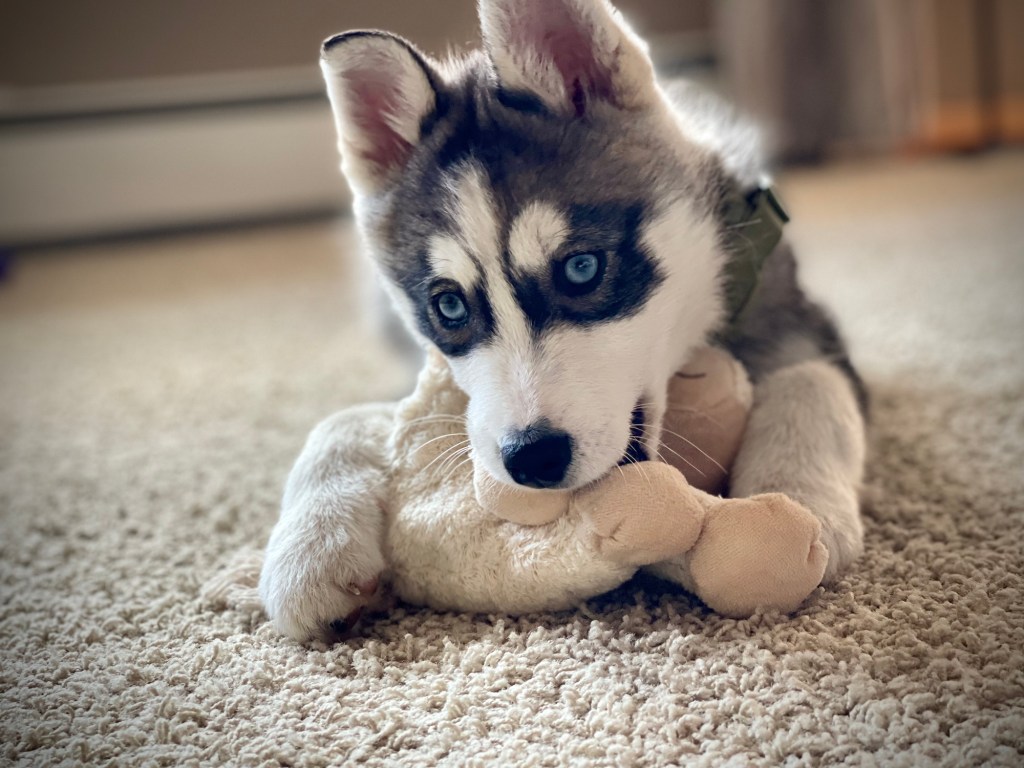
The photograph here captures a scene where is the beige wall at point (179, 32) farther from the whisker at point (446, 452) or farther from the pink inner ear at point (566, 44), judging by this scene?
the whisker at point (446, 452)

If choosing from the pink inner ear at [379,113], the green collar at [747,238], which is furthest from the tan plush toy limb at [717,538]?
the pink inner ear at [379,113]

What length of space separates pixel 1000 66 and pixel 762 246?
216 inches

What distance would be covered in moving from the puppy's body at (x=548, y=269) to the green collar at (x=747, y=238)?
0.02 meters

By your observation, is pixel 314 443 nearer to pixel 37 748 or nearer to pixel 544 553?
pixel 544 553

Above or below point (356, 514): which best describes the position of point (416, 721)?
below

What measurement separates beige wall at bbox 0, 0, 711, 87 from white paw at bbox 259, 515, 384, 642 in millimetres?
4903

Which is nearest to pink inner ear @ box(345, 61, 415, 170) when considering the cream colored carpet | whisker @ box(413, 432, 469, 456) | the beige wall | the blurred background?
whisker @ box(413, 432, 469, 456)

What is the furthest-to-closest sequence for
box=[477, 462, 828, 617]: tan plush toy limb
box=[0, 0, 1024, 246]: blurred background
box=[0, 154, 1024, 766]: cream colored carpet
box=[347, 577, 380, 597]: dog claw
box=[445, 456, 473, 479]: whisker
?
box=[0, 0, 1024, 246]: blurred background
box=[445, 456, 473, 479]: whisker
box=[347, 577, 380, 597]: dog claw
box=[477, 462, 828, 617]: tan plush toy limb
box=[0, 154, 1024, 766]: cream colored carpet

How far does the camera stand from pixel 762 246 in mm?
1875

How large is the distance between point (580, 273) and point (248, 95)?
15.9 ft

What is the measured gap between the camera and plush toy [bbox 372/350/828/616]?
129cm

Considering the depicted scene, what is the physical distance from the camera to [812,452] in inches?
63.1

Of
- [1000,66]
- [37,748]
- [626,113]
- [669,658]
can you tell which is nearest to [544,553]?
[669,658]

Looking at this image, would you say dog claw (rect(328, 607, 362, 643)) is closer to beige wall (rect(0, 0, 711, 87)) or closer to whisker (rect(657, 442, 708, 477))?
whisker (rect(657, 442, 708, 477))
